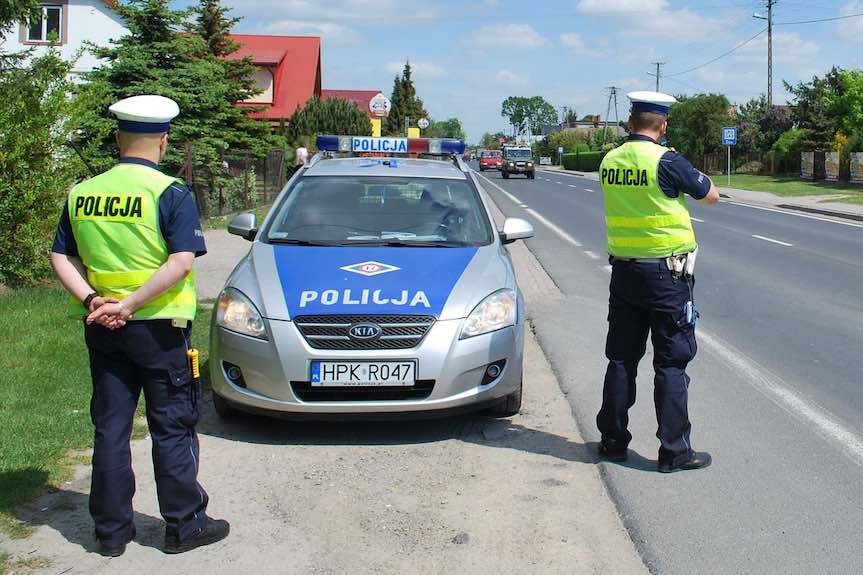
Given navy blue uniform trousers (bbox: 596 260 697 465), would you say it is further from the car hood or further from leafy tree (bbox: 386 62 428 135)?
leafy tree (bbox: 386 62 428 135)

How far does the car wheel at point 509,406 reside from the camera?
5953 mm

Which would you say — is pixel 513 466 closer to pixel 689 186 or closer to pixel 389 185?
pixel 689 186

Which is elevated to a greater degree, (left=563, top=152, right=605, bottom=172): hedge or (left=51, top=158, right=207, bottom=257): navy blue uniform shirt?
(left=563, top=152, right=605, bottom=172): hedge

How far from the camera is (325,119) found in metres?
47.2

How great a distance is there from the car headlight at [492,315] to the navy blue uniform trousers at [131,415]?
1.91 meters

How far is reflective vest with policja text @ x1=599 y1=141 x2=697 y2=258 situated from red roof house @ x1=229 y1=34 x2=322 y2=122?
2030 inches

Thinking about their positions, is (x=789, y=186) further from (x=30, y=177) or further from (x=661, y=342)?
(x=661, y=342)

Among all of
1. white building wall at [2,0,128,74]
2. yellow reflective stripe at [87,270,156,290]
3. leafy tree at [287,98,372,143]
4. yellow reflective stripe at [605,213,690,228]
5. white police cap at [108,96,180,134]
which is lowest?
yellow reflective stripe at [87,270,156,290]

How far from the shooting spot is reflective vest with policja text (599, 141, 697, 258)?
5.09 meters

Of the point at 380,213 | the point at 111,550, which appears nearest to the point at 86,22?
the point at 380,213

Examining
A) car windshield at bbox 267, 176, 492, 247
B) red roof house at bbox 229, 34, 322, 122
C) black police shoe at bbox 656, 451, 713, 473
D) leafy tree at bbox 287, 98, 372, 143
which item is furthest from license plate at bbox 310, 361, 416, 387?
red roof house at bbox 229, 34, 322, 122

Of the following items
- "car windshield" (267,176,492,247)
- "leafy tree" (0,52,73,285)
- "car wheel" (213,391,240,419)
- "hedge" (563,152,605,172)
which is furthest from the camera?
"hedge" (563,152,605,172)

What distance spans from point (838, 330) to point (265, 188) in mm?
19568

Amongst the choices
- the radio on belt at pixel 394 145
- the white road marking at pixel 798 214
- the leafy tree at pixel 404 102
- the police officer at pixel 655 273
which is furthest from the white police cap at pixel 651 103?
the leafy tree at pixel 404 102
